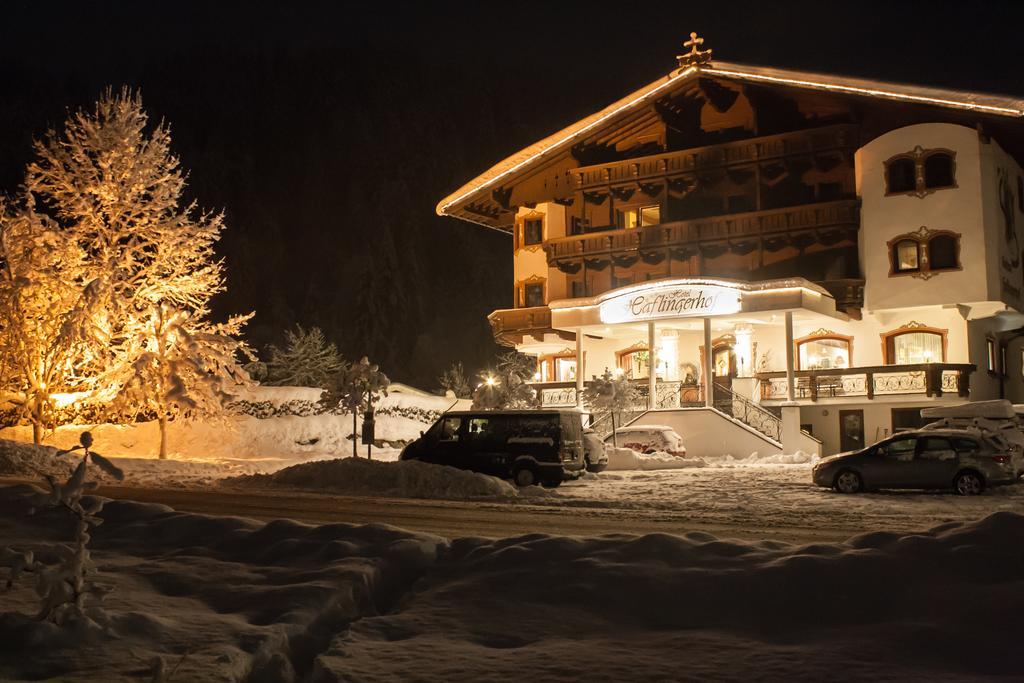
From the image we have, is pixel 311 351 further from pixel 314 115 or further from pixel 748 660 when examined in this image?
pixel 314 115

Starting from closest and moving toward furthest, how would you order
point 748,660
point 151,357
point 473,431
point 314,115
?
point 748,660
point 473,431
point 151,357
point 314,115

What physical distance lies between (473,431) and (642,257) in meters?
20.5

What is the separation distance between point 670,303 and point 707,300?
1483 millimetres

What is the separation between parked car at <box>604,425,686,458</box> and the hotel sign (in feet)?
22.5

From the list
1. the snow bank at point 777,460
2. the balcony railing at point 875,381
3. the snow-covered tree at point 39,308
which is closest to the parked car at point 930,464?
the snow bank at point 777,460

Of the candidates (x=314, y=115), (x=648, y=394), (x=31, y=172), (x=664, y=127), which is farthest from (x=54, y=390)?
(x=314, y=115)

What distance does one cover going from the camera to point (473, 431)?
2444cm

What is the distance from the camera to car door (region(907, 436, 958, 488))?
69.1 feet

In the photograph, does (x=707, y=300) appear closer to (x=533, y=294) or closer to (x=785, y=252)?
(x=785, y=252)

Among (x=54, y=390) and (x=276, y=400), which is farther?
(x=276, y=400)

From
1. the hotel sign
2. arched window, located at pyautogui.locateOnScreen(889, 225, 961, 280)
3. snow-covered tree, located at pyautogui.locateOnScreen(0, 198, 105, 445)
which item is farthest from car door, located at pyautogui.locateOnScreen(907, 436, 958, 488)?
snow-covered tree, located at pyautogui.locateOnScreen(0, 198, 105, 445)

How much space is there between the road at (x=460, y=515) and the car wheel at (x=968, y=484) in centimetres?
768

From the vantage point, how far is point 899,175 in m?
37.3

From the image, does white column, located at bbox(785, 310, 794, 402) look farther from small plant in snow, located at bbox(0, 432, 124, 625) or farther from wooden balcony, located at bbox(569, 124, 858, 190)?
small plant in snow, located at bbox(0, 432, 124, 625)
